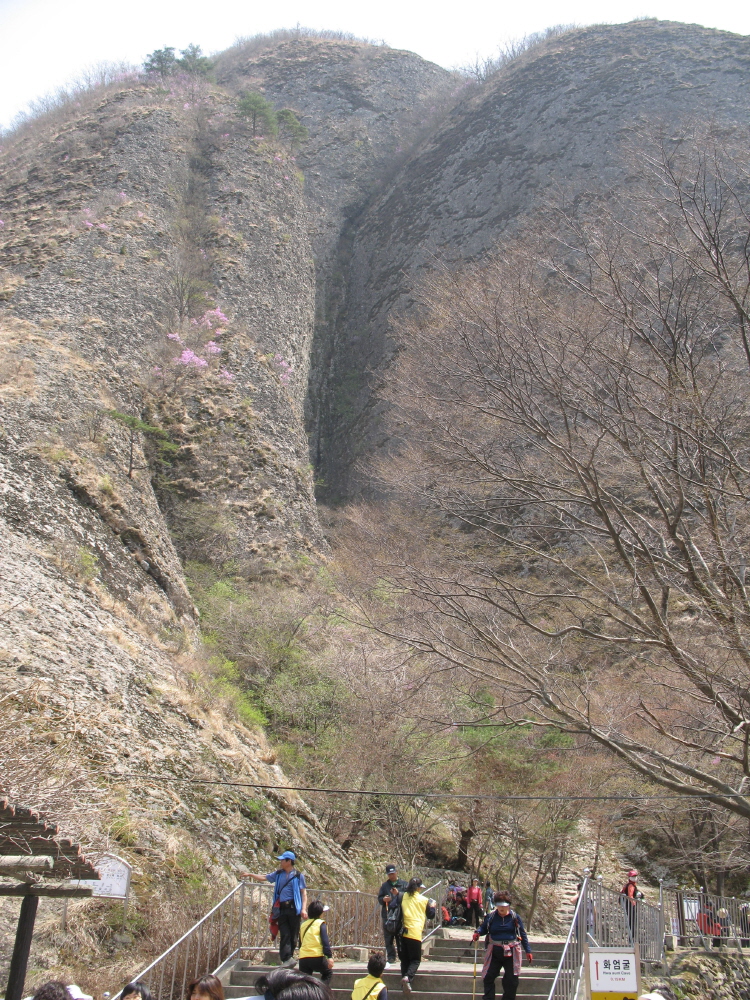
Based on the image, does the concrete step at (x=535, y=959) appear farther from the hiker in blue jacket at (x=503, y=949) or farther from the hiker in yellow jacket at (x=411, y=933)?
the hiker in blue jacket at (x=503, y=949)

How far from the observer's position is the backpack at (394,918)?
27.5ft

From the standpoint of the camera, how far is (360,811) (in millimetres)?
17141

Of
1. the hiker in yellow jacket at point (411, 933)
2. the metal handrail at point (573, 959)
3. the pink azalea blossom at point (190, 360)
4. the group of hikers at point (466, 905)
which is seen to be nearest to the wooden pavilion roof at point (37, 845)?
the hiker in yellow jacket at point (411, 933)

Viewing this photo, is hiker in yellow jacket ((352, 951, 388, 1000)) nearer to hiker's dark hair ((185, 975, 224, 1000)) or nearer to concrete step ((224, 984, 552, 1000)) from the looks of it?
hiker's dark hair ((185, 975, 224, 1000))

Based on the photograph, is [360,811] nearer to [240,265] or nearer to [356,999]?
[356,999]

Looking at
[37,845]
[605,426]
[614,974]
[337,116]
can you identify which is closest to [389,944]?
[614,974]

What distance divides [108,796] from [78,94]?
140 feet

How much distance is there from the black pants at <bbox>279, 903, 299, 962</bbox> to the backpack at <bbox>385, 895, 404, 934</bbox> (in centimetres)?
118

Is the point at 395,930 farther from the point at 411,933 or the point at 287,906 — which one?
the point at 287,906

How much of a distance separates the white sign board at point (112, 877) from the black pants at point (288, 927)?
1.75 m

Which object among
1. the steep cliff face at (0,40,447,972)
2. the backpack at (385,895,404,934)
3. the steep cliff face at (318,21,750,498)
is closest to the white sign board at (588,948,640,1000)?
the backpack at (385,895,404,934)

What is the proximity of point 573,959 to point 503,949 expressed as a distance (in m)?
1.21

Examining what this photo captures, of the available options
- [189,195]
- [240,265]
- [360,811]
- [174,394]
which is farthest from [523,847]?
[189,195]

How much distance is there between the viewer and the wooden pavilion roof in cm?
569
